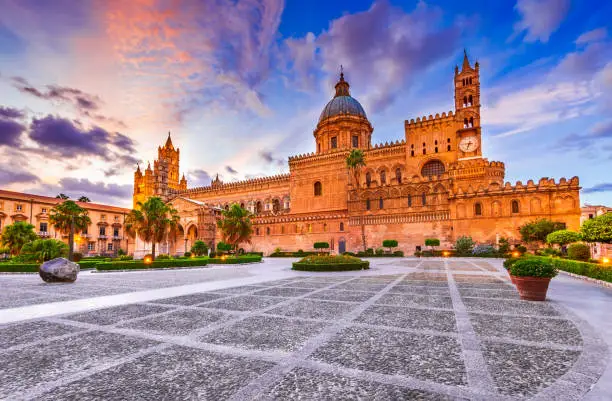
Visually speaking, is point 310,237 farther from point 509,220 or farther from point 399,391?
point 399,391

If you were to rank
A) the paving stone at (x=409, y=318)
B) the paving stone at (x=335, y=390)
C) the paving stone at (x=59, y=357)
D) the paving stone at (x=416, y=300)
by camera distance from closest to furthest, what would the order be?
1. the paving stone at (x=335, y=390)
2. the paving stone at (x=59, y=357)
3. the paving stone at (x=409, y=318)
4. the paving stone at (x=416, y=300)

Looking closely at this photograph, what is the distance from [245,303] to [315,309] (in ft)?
7.86

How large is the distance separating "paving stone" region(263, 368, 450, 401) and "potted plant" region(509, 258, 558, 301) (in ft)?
27.1

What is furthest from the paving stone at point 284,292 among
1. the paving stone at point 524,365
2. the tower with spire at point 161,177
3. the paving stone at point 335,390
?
the tower with spire at point 161,177

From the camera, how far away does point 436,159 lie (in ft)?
161

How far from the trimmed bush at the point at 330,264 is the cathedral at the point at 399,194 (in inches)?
957

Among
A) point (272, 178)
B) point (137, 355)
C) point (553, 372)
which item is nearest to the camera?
point (553, 372)

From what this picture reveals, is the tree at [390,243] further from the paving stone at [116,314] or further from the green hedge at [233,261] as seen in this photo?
the paving stone at [116,314]

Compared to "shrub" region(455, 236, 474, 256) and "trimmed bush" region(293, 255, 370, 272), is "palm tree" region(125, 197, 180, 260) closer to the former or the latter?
"trimmed bush" region(293, 255, 370, 272)

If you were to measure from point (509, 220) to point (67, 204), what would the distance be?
54.2m

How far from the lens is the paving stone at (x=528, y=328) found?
606cm

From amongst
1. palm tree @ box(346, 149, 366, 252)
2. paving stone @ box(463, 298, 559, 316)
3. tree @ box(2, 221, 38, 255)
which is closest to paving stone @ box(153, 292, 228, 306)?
paving stone @ box(463, 298, 559, 316)

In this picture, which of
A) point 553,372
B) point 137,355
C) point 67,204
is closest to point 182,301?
point 137,355

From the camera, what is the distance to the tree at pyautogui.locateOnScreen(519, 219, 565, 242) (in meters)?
33.8
